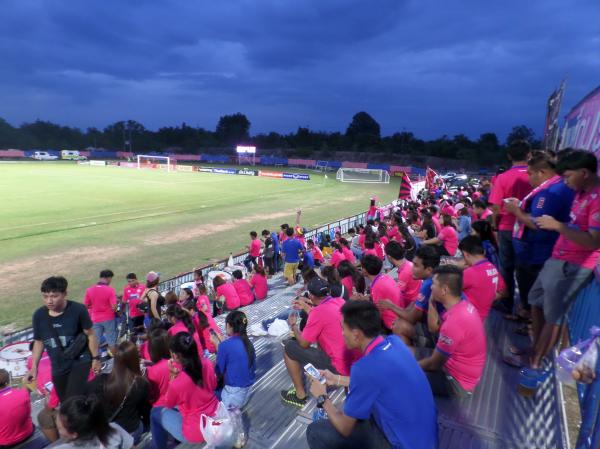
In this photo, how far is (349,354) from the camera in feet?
14.0

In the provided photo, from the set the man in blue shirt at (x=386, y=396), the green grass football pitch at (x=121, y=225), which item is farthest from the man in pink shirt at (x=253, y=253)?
the man in blue shirt at (x=386, y=396)

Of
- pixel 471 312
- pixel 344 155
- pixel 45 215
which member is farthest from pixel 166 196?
pixel 344 155

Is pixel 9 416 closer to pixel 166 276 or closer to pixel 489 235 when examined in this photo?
pixel 489 235

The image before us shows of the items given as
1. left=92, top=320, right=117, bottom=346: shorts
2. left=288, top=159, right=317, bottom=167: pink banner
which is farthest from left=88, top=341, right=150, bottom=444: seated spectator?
left=288, top=159, right=317, bottom=167: pink banner

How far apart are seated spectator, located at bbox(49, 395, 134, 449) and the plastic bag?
11.2 ft

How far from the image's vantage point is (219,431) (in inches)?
136

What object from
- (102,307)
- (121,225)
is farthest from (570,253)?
(121,225)

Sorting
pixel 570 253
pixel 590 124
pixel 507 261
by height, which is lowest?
pixel 507 261

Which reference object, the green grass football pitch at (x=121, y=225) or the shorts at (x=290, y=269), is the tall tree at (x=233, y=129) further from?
the shorts at (x=290, y=269)

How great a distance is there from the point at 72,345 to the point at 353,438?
3.88 meters

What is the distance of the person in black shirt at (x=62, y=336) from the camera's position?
192 inches

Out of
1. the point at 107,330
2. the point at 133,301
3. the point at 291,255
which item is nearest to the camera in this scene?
the point at 107,330

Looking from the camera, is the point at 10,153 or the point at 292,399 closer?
the point at 292,399

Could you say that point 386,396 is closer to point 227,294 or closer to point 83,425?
point 83,425
